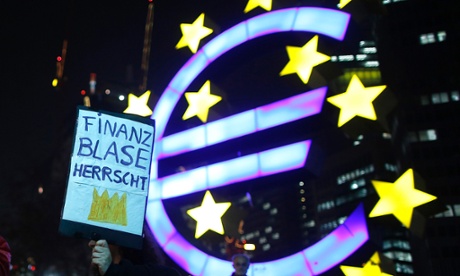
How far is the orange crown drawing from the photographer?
3564 mm

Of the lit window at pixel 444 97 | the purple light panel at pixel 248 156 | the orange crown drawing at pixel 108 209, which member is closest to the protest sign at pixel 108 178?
the orange crown drawing at pixel 108 209

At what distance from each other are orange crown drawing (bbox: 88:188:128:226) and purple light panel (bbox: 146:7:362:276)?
5.06 m

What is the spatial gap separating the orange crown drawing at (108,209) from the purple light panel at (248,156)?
5.06 meters

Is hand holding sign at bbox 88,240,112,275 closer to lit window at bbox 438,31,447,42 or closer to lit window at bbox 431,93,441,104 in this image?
lit window at bbox 431,93,441,104

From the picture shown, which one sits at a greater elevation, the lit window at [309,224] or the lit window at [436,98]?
the lit window at [436,98]

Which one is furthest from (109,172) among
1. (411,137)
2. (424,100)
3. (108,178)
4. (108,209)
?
(424,100)

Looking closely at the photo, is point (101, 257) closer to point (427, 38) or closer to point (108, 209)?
point (108, 209)

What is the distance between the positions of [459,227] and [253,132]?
67.2 meters

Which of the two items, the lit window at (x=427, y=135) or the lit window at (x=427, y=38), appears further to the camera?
the lit window at (x=427, y=38)

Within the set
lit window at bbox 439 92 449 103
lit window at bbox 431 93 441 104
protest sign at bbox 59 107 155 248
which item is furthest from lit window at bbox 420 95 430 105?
protest sign at bbox 59 107 155 248

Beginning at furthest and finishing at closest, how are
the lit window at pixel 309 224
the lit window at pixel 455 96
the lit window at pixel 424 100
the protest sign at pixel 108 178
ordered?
the lit window at pixel 309 224
the lit window at pixel 424 100
the lit window at pixel 455 96
the protest sign at pixel 108 178

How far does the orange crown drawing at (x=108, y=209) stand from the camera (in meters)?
3.56

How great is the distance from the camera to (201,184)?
10.8 m

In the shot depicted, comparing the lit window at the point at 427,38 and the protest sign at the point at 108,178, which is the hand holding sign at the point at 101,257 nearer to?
the protest sign at the point at 108,178
